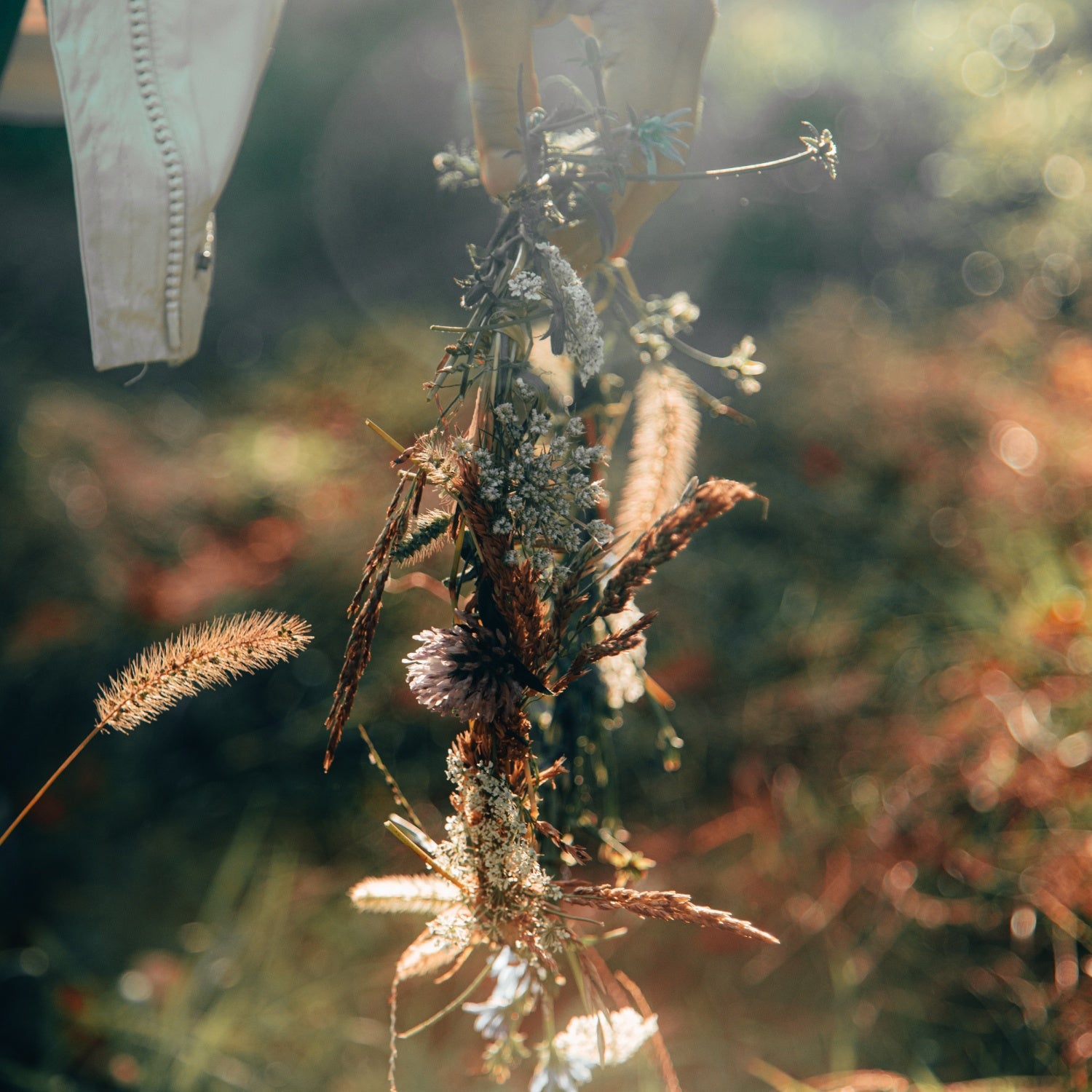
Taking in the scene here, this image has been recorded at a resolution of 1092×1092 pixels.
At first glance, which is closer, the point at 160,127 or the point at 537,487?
the point at 537,487

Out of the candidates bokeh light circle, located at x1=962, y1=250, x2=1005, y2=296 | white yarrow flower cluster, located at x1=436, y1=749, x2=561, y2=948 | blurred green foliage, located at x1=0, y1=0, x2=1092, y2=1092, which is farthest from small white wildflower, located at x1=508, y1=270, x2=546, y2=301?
bokeh light circle, located at x1=962, y1=250, x2=1005, y2=296

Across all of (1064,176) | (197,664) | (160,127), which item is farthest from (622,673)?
(1064,176)

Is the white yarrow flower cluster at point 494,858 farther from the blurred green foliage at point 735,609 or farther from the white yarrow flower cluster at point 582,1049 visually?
the blurred green foliage at point 735,609

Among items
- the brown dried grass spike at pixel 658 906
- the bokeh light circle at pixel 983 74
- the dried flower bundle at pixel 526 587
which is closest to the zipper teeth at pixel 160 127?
the dried flower bundle at pixel 526 587

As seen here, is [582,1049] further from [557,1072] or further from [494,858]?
[494,858]

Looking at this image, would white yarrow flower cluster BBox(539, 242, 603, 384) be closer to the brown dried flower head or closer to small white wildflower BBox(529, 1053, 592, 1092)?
the brown dried flower head
